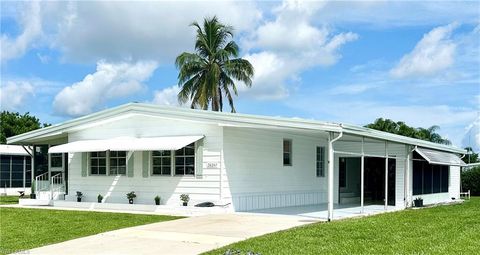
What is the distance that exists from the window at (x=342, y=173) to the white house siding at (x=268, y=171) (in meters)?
0.74

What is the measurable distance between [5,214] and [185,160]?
5.63 metres

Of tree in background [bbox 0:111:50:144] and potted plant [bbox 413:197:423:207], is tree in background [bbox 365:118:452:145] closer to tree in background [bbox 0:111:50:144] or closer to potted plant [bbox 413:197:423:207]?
potted plant [bbox 413:197:423:207]

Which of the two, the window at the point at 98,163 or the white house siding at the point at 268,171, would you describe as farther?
the window at the point at 98,163

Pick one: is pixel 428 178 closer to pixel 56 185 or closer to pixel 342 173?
pixel 342 173

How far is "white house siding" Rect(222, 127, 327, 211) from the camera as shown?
1728cm

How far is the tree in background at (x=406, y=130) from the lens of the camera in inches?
1490

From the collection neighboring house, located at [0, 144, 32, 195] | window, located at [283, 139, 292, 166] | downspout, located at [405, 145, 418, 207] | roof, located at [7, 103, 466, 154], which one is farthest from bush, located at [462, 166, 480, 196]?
neighboring house, located at [0, 144, 32, 195]

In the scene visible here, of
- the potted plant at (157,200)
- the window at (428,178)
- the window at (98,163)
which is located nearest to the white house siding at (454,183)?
the window at (428,178)

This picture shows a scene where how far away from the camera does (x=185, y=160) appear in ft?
58.5

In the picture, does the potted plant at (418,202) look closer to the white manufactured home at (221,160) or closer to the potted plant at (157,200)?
the white manufactured home at (221,160)

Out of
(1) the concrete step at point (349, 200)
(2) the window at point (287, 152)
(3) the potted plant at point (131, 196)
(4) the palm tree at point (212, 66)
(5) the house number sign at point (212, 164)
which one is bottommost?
(1) the concrete step at point (349, 200)

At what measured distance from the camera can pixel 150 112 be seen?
1833 cm

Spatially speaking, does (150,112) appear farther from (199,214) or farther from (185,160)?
(199,214)

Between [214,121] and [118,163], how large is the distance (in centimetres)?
454
